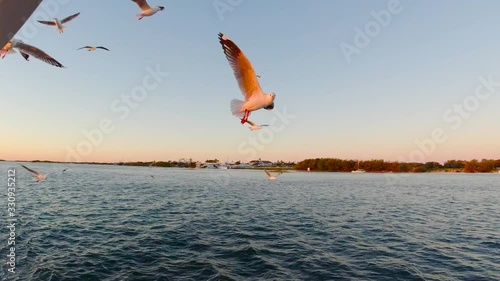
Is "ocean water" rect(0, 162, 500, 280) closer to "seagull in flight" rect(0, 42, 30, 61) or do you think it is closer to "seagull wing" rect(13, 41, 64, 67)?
"seagull wing" rect(13, 41, 64, 67)

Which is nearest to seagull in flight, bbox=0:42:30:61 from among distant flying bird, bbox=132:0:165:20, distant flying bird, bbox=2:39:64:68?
distant flying bird, bbox=2:39:64:68

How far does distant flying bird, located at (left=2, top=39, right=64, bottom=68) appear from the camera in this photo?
156 inches

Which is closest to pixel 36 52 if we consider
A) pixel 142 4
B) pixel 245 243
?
pixel 142 4

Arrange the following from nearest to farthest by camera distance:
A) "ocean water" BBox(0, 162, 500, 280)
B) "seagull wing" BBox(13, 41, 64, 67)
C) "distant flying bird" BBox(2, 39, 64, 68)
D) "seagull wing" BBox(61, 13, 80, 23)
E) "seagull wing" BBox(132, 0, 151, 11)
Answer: "distant flying bird" BBox(2, 39, 64, 68) < "seagull wing" BBox(13, 41, 64, 67) < "seagull wing" BBox(132, 0, 151, 11) < "seagull wing" BBox(61, 13, 80, 23) < "ocean water" BBox(0, 162, 500, 280)

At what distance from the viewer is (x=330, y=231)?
1912 centimetres

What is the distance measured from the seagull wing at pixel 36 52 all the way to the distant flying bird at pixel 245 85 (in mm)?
2446

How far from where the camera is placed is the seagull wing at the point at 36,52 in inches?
165

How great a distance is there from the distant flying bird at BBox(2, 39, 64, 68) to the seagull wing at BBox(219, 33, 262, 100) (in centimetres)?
224

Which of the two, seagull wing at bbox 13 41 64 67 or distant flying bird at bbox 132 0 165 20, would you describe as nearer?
seagull wing at bbox 13 41 64 67

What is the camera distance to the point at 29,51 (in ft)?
14.2

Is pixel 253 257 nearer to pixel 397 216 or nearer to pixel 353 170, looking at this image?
pixel 397 216

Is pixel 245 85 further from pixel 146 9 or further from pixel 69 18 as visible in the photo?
pixel 69 18

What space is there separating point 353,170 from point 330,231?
15494 cm

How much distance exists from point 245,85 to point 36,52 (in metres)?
2.85
